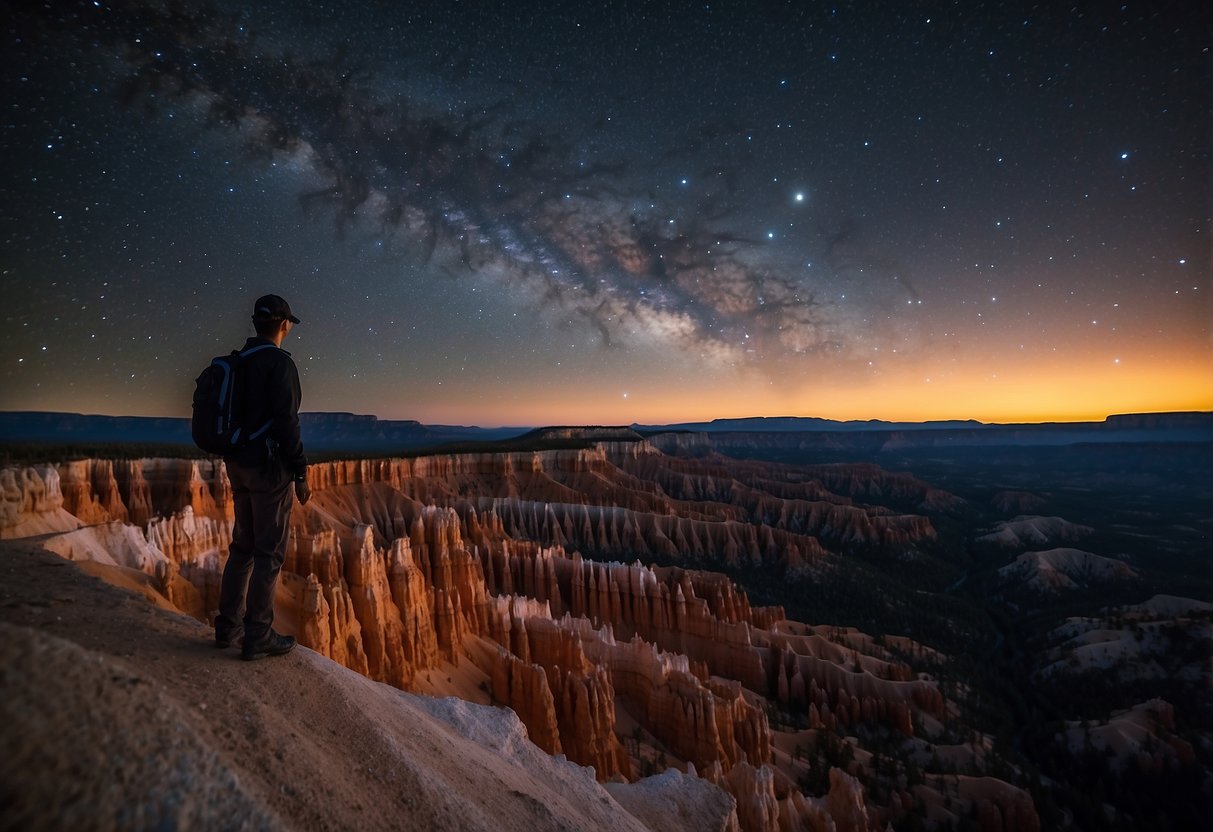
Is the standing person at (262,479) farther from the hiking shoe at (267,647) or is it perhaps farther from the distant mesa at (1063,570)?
the distant mesa at (1063,570)

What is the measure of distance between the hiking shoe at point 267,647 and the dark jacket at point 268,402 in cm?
161

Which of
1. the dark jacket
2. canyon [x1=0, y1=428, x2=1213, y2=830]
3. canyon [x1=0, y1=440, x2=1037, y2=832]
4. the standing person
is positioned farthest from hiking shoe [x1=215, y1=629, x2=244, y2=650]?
canyon [x1=0, y1=440, x2=1037, y2=832]

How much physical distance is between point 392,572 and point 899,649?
129 feet

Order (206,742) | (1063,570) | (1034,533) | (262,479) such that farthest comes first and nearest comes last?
(1034,533) < (1063,570) < (262,479) < (206,742)

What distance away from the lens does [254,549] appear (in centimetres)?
477

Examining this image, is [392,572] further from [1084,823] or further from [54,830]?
[1084,823]

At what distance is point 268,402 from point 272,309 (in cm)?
99

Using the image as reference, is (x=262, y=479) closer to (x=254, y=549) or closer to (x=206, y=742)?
(x=254, y=549)

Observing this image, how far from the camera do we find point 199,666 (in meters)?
4.02

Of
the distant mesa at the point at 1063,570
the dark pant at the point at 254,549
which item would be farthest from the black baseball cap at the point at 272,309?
the distant mesa at the point at 1063,570

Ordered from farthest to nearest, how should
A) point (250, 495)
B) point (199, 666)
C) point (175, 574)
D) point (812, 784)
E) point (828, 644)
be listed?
point (828, 644) < point (812, 784) < point (175, 574) < point (250, 495) < point (199, 666)

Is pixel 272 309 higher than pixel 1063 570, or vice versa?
pixel 272 309

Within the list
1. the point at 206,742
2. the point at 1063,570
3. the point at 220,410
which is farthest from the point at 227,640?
the point at 1063,570

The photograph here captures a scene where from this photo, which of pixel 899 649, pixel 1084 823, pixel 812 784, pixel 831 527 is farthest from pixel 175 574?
pixel 831 527
